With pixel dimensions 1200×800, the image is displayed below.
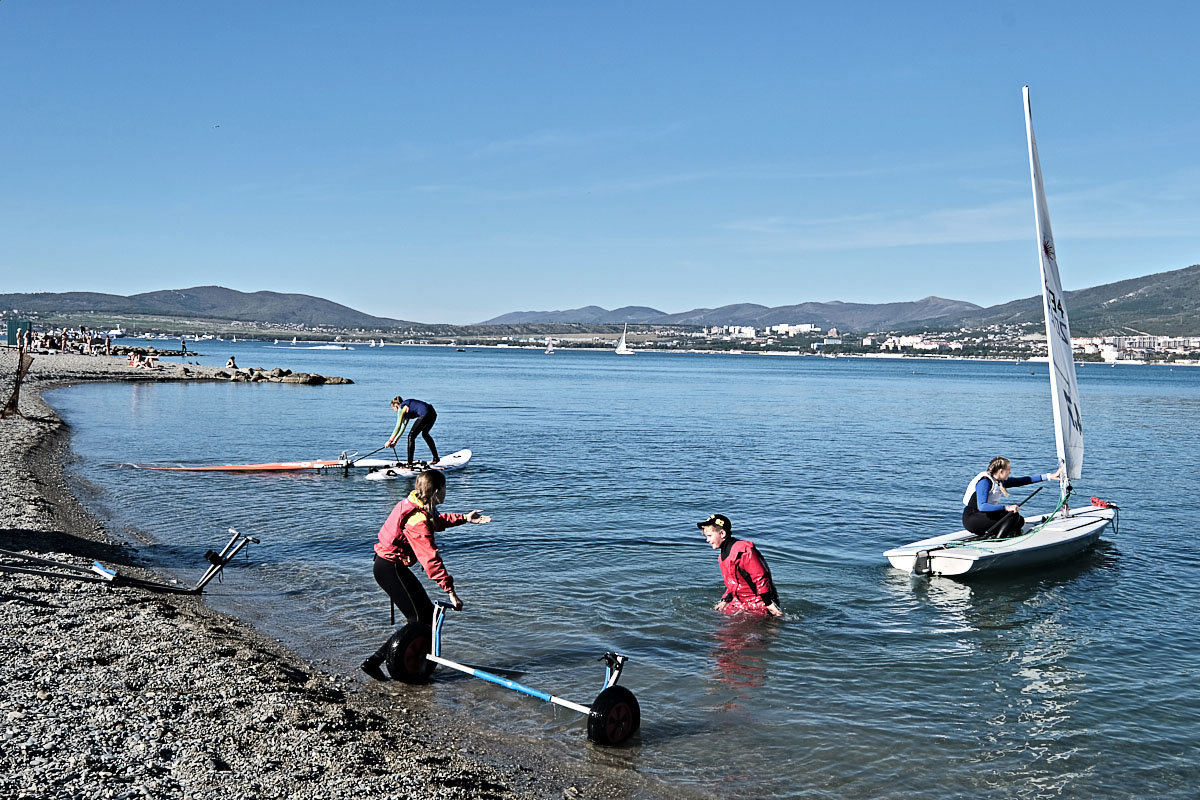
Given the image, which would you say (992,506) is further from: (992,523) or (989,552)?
(989,552)

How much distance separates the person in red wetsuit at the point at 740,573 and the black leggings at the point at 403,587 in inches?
148

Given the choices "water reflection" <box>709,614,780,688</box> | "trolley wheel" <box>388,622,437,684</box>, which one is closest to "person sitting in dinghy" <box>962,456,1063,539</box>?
"water reflection" <box>709,614,780,688</box>

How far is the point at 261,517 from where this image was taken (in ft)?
61.7

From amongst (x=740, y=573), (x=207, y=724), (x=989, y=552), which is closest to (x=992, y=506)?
(x=989, y=552)

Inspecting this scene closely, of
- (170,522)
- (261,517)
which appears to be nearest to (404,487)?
(261,517)

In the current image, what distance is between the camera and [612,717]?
805cm

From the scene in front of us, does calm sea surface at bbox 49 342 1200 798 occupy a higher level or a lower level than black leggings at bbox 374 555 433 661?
lower

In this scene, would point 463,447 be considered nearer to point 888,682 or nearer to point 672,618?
point 672,618

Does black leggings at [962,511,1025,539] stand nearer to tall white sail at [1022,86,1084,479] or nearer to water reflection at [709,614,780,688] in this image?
tall white sail at [1022,86,1084,479]

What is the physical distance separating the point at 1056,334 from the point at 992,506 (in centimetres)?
382

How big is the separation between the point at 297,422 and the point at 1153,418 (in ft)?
171

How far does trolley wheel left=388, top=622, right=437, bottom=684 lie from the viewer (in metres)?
9.16

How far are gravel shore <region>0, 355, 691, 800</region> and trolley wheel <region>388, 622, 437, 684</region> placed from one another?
0.55 ft

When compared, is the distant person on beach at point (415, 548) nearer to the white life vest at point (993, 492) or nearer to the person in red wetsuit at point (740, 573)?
the person in red wetsuit at point (740, 573)
